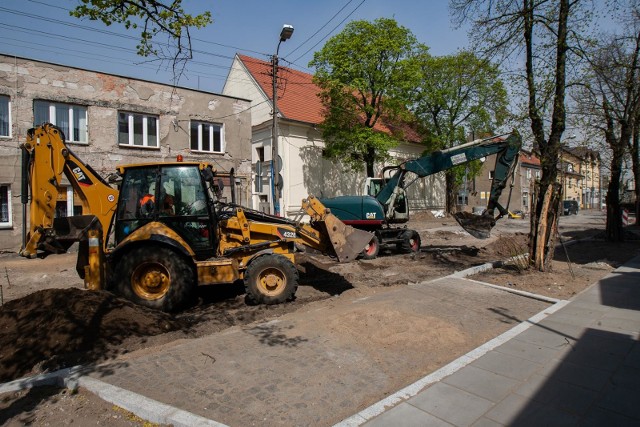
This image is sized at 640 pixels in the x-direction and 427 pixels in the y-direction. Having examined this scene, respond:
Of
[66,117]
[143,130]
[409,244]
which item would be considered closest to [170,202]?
[409,244]

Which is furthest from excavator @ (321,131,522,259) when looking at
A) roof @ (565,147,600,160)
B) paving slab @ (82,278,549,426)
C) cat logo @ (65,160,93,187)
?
cat logo @ (65,160,93,187)

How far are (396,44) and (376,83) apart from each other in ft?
7.15

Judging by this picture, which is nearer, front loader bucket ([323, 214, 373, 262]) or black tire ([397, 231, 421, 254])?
front loader bucket ([323, 214, 373, 262])

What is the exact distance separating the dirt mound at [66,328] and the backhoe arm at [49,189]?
1.19m

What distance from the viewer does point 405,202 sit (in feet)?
43.9

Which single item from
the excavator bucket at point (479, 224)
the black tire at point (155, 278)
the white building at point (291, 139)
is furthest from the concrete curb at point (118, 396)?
the white building at point (291, 139)

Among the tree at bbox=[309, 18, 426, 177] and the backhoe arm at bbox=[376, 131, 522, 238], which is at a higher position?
the tree at bbox=[309, 18, 426, 177]

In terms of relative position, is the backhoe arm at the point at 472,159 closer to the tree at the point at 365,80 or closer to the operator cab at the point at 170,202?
the operator cab at the point at 170,202

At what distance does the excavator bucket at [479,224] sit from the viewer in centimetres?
1139

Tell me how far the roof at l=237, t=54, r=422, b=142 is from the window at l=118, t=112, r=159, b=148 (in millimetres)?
7848

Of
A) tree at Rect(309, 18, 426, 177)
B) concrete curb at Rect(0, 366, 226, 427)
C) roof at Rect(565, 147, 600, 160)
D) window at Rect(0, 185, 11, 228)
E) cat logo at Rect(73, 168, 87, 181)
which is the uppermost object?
tree at Rect(309, 18, 426, 177)

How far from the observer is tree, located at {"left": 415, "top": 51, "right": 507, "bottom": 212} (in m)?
26.6

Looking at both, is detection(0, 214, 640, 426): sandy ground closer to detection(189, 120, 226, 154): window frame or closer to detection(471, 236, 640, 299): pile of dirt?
detection(471, 236, 640, 299): pile of dirt

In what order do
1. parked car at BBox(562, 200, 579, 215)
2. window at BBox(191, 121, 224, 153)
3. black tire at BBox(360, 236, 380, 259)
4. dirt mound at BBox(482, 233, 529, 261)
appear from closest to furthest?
1. black tire at BBox(360, 236, 380, 259)
2. dirt mound at BBox(482, 233, 529, 261)
3. window at BBox(191, 121, 224, 153)
4. parked car at BBox(562, 200, 579, 215)
